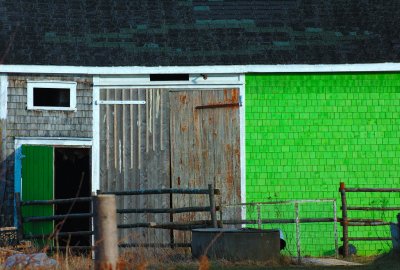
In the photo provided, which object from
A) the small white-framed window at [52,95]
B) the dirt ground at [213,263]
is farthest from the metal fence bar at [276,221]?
Answer: the small white-framed window at [52,95]

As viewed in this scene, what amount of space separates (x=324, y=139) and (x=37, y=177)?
5.55 meters

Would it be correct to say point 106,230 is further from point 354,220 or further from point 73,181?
point 73,181

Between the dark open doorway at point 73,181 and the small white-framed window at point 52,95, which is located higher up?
the small white-framed window at point 52,95

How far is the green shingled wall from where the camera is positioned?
18812 mm

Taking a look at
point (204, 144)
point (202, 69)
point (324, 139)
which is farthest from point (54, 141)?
point (324, 139)

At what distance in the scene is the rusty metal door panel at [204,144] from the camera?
18656 millimetres

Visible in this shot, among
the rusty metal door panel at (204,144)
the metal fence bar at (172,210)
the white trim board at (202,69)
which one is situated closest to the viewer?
the metal fence bar at (172,210)

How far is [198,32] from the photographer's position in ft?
64.9

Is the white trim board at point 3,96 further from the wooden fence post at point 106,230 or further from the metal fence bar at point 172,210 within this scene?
the wooden fence post at point 106,230

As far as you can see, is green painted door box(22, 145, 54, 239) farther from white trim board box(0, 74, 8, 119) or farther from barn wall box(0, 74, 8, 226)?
white trim board box(0, 74, 8, 119)

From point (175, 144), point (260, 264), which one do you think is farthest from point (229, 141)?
point (260, 264)

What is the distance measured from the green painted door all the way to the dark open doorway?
0.53 m

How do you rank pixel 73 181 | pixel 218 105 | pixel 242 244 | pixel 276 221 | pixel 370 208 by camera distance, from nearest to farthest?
pixel 242 244 → pixel 276 221 → pixel 370 208 → pixel 218 105 → pixel 73 181

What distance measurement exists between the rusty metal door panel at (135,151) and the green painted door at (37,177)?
101 centimetres
